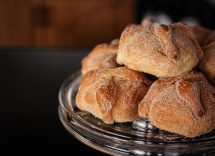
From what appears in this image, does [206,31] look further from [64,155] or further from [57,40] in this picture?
[57,40]

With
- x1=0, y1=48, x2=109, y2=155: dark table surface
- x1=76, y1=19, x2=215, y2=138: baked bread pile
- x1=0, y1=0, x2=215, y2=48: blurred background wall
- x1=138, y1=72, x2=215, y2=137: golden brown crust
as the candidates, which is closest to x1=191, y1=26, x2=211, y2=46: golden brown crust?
x1=76, y1=19, x2=215, y2=138: baked bread pile

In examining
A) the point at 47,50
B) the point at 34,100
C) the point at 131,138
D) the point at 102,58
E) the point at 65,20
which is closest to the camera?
the point at 131,138

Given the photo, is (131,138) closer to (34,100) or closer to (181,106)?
(181,106)

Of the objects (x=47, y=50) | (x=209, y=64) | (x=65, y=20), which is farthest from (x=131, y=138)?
(x=65, y=20)

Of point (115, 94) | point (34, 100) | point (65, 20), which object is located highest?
point (115, 94)

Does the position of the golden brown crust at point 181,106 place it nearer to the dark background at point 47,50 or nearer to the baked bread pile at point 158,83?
the baked bread pile at point 158,83

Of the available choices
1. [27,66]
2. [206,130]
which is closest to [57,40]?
[27,66]
